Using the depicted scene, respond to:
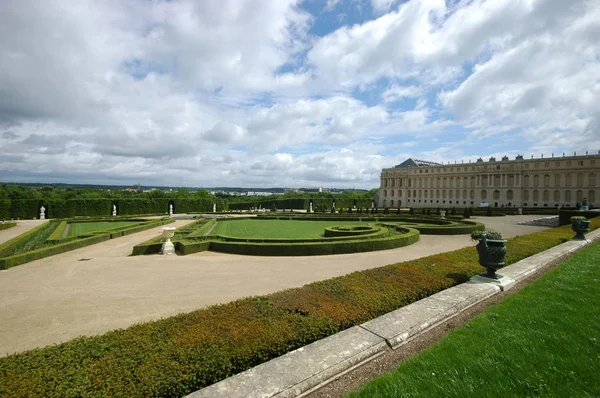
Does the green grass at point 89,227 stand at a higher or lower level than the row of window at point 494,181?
lower

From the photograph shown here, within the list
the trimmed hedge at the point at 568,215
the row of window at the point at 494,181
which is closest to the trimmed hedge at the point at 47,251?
the trimmed hedge at the point at 568,215

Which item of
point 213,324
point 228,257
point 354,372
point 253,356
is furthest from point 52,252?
point 354,372

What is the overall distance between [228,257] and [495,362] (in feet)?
39.5

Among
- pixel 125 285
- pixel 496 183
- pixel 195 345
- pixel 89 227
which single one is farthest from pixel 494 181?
pixel 195 345

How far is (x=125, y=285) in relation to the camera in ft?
31.0

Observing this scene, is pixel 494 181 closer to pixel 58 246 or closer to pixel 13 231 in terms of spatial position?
pixel 58 246

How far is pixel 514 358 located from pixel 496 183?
3680 inches

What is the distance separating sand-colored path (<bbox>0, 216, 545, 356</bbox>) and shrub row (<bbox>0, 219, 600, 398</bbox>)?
2642 mm

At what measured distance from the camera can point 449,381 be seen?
3.50m

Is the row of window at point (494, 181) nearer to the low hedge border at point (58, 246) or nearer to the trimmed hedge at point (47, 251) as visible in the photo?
the low hedge border at point (58, 246)

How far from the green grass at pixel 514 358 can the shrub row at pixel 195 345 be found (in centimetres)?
131

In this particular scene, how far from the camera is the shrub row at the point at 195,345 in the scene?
3143 mm

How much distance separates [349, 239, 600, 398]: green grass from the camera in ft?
11.0

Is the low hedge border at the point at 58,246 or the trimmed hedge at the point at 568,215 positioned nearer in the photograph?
the low hedge border at the point at 58,246
